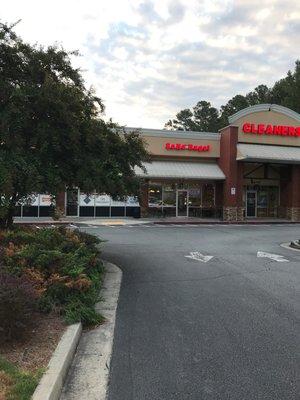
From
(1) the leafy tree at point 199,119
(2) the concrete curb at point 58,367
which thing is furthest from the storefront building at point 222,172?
(1) the leafy tree at point 199,119

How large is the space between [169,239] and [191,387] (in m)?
14.9

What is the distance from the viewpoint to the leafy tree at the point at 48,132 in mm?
9797

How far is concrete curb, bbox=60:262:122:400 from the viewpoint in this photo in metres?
4.55

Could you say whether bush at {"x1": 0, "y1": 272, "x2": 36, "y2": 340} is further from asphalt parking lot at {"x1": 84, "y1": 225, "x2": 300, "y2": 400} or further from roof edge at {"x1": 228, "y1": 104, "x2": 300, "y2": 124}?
roof edge at {"x1": 228, "y1": 104, "x2": 300, "y2": 124}

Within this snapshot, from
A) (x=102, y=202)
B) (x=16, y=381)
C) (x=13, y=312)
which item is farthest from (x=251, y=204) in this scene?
(x=16, y=381)

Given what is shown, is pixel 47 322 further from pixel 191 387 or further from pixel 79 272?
pixel 191 387

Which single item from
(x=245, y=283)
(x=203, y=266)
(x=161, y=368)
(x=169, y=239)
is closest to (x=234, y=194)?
(x=169, y=239)

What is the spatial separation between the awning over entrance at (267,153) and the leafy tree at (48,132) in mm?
21658

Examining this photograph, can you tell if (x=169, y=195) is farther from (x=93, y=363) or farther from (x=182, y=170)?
(x=93, y=363)

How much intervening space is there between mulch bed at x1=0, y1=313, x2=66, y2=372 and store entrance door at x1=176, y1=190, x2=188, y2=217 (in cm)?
2926

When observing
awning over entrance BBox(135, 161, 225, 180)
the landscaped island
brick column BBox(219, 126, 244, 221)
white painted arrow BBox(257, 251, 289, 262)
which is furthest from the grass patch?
brick column BBox(219, 126, 244, 221)

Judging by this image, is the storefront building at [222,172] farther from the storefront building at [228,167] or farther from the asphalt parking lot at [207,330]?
the asphalt parking lot at [207,330]

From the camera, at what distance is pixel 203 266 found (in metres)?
12.5

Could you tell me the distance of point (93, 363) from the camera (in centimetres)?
532
